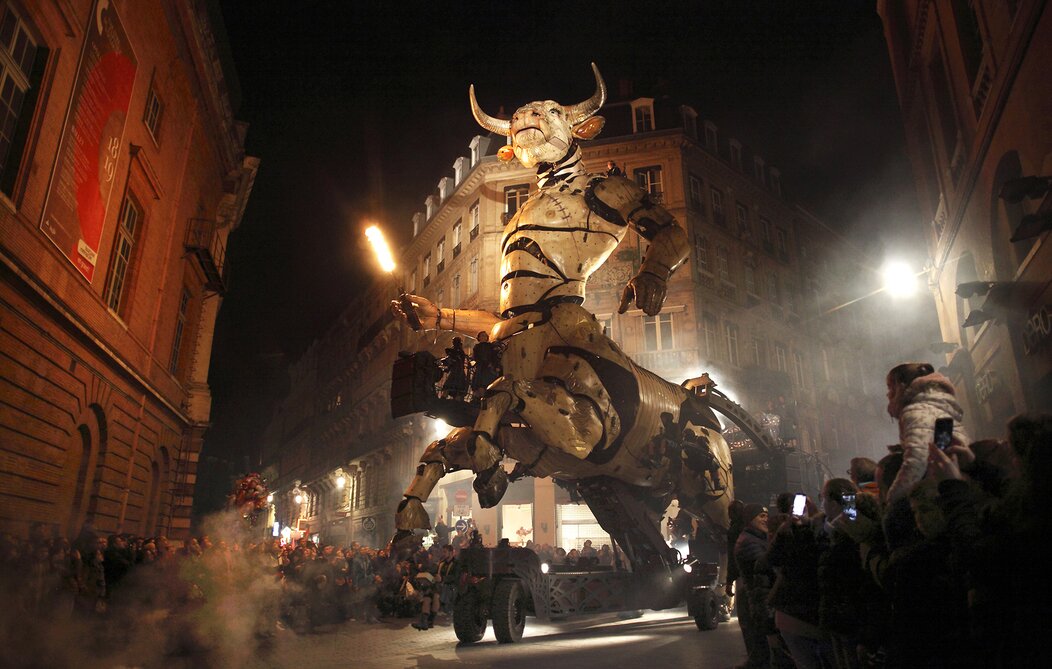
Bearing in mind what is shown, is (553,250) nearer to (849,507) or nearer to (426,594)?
(849,507)

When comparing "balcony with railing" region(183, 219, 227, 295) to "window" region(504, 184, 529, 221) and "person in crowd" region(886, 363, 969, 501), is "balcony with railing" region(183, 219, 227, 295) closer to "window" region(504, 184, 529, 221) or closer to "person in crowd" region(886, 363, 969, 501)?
"window" region(504, 184, 529, 221)

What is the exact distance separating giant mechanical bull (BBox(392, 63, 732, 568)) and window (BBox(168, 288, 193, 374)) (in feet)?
48.0

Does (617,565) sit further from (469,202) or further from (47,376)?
(469,202)

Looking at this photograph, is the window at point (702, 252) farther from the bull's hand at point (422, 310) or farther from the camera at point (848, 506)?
the camera at point (848, 506)

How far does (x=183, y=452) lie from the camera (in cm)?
1934

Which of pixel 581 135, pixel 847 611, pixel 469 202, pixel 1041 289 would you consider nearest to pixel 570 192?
pixel 581 135

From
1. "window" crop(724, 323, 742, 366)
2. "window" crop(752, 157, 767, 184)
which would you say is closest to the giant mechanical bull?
"window" crop(724, 323, 742, 366)

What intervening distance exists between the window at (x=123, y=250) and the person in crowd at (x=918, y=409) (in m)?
13.8

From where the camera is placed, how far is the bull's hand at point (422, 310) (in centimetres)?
696

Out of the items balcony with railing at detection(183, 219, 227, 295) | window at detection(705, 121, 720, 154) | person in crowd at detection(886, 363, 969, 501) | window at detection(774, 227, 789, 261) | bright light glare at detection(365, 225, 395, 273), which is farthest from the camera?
window at detection(774, 227, 789, 261)

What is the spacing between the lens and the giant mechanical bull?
233 inches

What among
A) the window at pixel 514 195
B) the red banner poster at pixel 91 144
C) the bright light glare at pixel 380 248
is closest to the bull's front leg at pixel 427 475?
the bright light glare at pixel 380 248

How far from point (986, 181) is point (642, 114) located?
66.9ft

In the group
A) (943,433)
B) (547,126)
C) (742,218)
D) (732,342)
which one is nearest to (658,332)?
(732,342)
